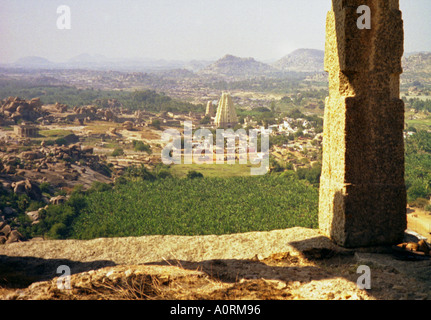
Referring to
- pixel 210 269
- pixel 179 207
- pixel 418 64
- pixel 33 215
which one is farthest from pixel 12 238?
pixel 418 64

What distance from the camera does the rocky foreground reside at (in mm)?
3012

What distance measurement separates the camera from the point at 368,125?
4.05 m

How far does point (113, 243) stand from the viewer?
468 centimetres

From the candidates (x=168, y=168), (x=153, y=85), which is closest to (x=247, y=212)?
(x=168, y=168)

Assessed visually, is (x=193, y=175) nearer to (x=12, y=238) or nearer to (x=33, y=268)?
(x=12, y=238)

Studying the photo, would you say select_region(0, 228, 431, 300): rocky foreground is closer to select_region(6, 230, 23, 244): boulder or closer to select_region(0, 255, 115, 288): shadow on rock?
select_region(0, 255, 115, 288): shadow on rock

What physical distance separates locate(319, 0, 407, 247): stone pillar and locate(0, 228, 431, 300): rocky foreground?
0.97ft

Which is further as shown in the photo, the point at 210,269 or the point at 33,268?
the point at 33,268

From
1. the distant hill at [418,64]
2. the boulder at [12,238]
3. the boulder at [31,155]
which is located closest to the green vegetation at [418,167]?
the boulder at [12,238]

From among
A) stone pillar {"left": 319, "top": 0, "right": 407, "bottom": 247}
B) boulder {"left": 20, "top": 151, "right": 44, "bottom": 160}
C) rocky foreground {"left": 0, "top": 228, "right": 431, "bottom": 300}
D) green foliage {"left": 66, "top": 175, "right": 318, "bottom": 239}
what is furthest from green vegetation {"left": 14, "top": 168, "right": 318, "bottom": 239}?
stone pillar {"left": 319, "top": 0, "right": 407, "bottom": 247}

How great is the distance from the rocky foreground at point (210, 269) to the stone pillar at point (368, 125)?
30 cm

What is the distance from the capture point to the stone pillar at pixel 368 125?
4.01 meters

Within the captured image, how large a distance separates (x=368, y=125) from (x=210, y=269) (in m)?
2.04
